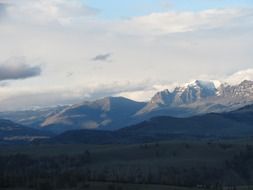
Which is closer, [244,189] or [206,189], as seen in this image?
[206,189]

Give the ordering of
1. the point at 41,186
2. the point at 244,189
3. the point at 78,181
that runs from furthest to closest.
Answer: the point at 244,189, the point at 78,181, the point at 41,186

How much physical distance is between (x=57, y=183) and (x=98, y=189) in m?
8.16

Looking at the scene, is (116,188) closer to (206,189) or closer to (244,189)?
(206,189)

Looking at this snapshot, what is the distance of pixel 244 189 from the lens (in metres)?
137

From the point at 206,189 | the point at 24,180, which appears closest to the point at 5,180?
the point at 24,180

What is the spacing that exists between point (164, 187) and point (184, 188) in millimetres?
3671

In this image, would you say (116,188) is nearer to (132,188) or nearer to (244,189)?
(132,188)

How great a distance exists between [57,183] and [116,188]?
11.0 metres

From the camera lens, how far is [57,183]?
116938mm

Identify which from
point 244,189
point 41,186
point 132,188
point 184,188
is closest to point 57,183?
point 41,186

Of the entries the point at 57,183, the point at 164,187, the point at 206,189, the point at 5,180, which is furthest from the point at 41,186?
the point at 206,189

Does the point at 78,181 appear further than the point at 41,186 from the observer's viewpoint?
Yes

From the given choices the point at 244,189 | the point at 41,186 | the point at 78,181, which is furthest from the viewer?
the point at 244,189

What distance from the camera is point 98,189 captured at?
11356 centimetres
